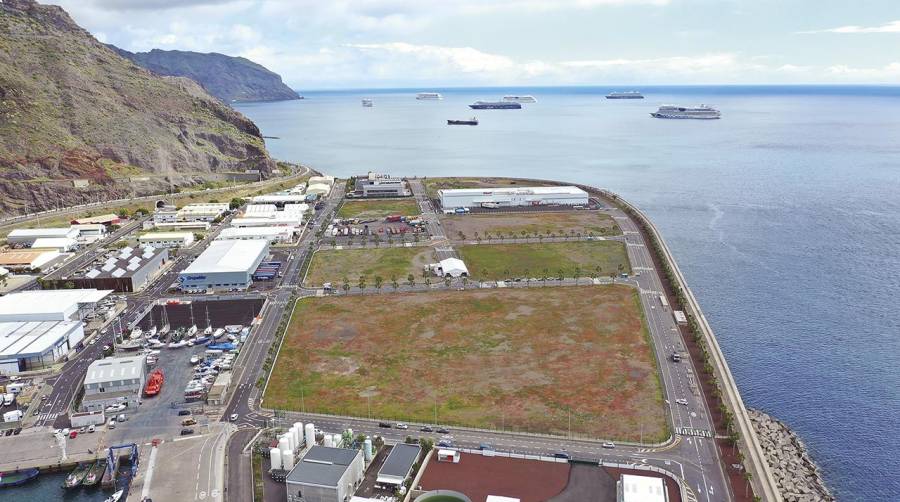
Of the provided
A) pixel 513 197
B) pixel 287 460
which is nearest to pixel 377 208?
pixel 513 197

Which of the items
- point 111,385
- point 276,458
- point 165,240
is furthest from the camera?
point 165,240

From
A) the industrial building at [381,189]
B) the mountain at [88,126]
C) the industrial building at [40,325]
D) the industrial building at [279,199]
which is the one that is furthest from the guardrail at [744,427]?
the mountain at [88,126]

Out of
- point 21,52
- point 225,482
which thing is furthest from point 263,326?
point 21,52

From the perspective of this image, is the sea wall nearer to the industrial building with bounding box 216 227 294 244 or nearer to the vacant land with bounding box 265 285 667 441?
the vacant land with bounding box 265 285 667 441

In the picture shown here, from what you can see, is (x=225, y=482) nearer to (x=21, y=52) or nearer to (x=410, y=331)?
(x=410, y=331)

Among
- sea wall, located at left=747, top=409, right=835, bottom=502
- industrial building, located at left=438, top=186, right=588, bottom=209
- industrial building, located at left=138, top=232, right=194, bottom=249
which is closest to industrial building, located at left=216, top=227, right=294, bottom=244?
industrial building, located at left=138, top=232, right=194, bottom=249

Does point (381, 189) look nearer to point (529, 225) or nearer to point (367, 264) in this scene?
point (529, 225)
